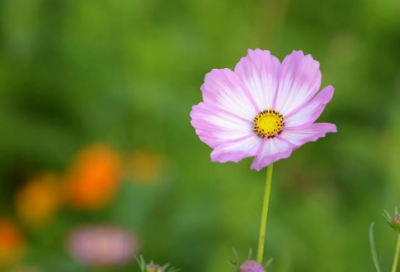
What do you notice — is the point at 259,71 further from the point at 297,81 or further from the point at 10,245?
the point at 10,245

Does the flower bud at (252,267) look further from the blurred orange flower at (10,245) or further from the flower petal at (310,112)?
the blurred orange flower at (10,245)

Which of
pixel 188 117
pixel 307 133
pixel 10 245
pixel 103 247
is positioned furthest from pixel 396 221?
pixel 10 245

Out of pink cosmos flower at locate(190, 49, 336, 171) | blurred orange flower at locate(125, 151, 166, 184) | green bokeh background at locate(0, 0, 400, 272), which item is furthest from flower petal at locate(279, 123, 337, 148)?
blurred orange flower at locate(125, 151, 166, 184)

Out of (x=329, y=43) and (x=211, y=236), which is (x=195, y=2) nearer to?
(x=329, y=43)

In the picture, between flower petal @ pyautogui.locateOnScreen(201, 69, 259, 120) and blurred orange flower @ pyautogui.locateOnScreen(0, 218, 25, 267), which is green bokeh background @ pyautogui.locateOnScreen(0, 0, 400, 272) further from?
flower petal @ pyautogui.locateOnScreen(201, 69, 259, 120)

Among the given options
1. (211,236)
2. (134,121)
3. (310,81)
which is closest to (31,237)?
(134,121)

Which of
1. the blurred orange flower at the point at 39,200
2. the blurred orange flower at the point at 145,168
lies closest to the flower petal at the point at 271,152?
the blurred orange flower at the point at 145,168

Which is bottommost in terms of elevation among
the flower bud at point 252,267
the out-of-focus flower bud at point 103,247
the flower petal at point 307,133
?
the out-of-focus flower bud at point 103,247
